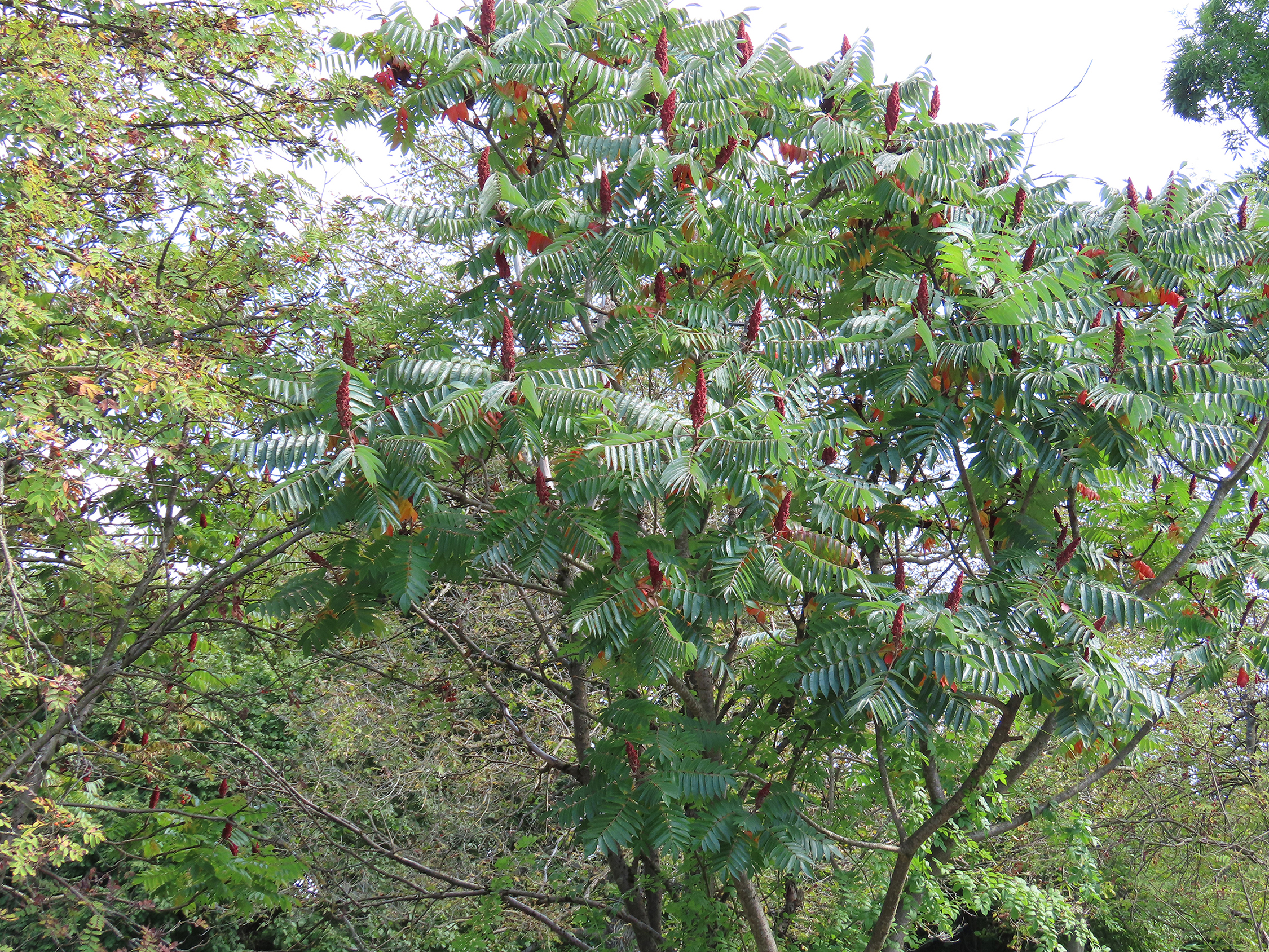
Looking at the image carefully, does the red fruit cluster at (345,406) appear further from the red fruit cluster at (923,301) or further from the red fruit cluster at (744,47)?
the red fruit cluster at (744,47)

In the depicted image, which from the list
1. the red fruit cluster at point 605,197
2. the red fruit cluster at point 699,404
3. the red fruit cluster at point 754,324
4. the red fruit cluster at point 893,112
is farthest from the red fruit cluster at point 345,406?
the red fruit cluster at point 893,112

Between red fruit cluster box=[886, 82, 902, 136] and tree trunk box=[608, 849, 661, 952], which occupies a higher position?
red fruit cluster box=[886, 82, 902, 136]

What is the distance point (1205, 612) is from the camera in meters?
5.23

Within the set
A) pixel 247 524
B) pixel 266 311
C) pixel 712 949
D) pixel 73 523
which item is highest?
pixel 266 311

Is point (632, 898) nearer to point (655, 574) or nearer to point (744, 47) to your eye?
point (655, 574)

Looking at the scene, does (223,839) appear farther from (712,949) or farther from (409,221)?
(409,221)

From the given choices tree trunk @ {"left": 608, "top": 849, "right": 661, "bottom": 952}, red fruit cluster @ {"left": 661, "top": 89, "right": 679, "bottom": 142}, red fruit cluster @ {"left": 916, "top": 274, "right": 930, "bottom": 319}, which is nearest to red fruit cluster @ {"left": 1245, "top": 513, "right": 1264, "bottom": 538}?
red fruit cluster @ {"left": 916, "top": 274, "right": 930, "bottom": 319}

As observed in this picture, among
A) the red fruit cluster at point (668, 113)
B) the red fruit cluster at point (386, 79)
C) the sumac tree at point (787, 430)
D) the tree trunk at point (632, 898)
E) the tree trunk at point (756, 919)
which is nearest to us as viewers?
the sumac tree at point (787, 430)

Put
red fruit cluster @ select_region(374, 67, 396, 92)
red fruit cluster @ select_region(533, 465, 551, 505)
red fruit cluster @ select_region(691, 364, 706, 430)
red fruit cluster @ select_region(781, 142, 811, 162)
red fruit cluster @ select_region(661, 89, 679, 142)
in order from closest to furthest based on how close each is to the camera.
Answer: red fruit cluster @ select_region(691, 364, 706, 430) < red fruit cluster @ select_region(533, 465, 551, 505) < red fruit cluster @ select_region(661, 89, 679, 142) < red fruit cluster @ select_region(374, 67, 396, 92) < red fruit cluster @ select_region(781, 142, 811, 162)

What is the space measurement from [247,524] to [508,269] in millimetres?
3944

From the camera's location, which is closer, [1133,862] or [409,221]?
[409,221]

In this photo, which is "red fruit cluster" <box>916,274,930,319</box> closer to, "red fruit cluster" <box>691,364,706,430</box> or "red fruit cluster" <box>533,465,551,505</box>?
"red fruit cluster" <box>691,364,706,430</box>

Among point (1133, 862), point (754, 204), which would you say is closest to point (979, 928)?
point (1133, 862)

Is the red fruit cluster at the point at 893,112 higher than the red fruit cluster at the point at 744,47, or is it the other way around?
the red fruit cluster at the point at 744,47
